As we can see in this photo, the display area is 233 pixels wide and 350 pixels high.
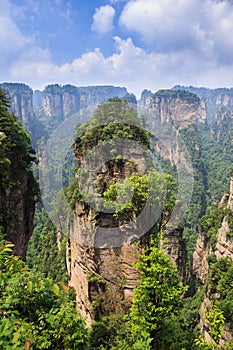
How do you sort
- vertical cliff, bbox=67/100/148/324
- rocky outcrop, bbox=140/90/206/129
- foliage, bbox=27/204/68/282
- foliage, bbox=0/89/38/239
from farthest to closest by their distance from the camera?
rocky outcrop, bbox=140/90/206/129, foliage, bbox=27/204/68/282, vertical cliff, bbox=67/100/148/324, foliage, bbox=0/89/38/239

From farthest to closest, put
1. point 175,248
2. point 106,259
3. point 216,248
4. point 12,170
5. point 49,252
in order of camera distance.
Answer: point 49,252 → point 216,248 → point 175,248 → point 106,259 → point 12,170

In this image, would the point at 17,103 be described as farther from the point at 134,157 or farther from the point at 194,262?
the point at 134,157

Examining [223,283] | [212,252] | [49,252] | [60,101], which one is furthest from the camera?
[60,101]

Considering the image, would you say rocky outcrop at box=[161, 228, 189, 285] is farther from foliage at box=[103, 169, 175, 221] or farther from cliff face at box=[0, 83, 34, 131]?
cliff face at box=[0, 83, 34, 131]

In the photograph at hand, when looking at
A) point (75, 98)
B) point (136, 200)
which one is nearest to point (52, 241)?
point (136, 200)

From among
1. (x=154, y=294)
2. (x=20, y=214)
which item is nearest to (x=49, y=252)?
(x=20, y=214)

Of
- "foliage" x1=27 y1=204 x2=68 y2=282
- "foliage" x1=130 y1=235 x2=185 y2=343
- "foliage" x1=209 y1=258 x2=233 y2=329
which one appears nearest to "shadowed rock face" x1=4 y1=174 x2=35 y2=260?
"foliage" x1=130 y1=235 x2=185 y2=343

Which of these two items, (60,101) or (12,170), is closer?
(12,170)

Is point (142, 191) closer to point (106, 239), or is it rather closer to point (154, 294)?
point (154, 294)

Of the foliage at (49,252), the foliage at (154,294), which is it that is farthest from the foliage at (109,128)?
the foliage at (49,252)

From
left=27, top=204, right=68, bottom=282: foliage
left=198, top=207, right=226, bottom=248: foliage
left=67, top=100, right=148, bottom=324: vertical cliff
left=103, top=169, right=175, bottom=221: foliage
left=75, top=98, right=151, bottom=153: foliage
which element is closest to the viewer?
left=103, top=169, right=175, bottom=221: foliage

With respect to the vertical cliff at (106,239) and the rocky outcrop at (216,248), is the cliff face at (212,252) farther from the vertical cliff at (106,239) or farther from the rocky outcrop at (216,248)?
the vertical cliff at (106,239)

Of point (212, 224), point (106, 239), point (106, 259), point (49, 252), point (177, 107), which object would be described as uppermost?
point (177, 107)
